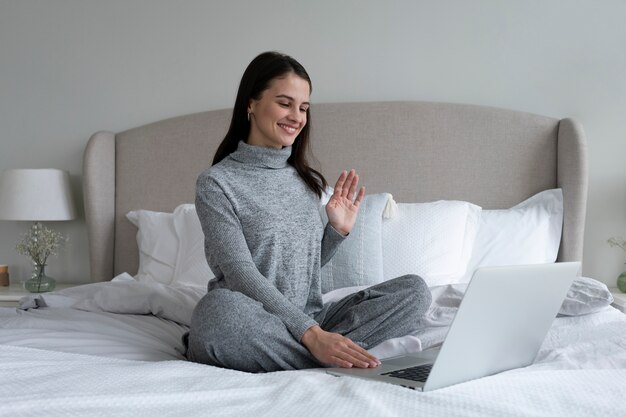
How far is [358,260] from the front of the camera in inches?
99.4

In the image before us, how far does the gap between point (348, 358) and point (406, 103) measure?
1.83 meters

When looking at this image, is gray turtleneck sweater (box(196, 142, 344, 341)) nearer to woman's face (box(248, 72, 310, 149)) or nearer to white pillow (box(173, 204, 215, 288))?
woman's face (box(248, 72, 310, 149))

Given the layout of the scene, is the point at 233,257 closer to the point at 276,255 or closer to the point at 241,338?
the point at 276,255

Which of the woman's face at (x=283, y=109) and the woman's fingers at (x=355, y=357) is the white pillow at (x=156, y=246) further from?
the woman's fingers at (x=355, y=357)

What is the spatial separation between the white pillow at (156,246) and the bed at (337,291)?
15 millimetres

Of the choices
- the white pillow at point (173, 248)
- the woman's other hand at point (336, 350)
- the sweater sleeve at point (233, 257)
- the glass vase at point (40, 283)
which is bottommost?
the glass vase at point (40, 283)

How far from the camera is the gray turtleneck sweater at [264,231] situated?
1785mm

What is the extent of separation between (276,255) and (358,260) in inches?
27.0

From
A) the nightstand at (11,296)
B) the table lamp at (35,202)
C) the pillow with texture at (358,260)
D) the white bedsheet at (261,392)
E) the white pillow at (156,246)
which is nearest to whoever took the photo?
the white bedsheet at (261,392)

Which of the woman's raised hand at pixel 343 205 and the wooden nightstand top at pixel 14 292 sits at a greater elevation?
the woman's raised hand at pixel 343 205

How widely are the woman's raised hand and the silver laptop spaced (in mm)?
493

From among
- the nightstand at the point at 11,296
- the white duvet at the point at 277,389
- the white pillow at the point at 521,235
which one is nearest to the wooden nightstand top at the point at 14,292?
the nightstand at the point at 11,296

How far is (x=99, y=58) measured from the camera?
3.49 metres

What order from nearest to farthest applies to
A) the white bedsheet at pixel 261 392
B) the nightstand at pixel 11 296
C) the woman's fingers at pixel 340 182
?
the white bedsheet at pixel 261 392, the woman's fingers at pixel 340 182, the nightstand at pixel 11 296
